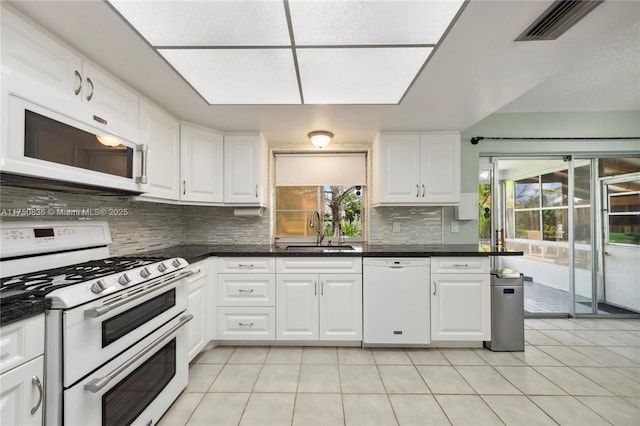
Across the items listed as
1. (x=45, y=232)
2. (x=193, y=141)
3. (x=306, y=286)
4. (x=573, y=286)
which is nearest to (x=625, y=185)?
(x=573, y=286)

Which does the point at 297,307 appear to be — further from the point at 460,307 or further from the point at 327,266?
the point at 460,307

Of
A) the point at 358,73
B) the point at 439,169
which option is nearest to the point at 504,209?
the point at 439,169

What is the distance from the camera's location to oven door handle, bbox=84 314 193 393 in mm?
→ 1173

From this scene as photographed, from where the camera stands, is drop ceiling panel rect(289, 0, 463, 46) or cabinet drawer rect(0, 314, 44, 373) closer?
cabinet drawer rect(0, 314, 44, 373)

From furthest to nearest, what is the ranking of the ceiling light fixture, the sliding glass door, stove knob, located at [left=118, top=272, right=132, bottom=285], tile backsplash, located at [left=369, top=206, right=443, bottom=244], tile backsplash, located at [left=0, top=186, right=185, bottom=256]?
the sliding glass door
tile backsplash, located at [left=369, top=206, right=443, bottom=244]
the ceiling light fixture
tile backsplash, located at [left=0, top=186, right=185, bottom=256]
stove knob, located at [left=118, top=272, right=132, bottom=285]

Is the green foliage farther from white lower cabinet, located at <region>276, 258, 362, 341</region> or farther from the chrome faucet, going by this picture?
white lower cabinet, located at <region>276, 258, 362, 341</region>

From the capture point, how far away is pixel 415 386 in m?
2.06

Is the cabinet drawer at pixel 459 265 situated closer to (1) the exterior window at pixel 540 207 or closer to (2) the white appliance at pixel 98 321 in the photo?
(1) the exterior window at pixel 540 207

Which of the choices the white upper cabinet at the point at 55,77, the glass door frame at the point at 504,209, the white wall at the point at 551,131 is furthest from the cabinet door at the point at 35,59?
the glass door frame at the point at 504,209

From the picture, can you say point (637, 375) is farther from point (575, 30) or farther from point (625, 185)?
point (575, 30)

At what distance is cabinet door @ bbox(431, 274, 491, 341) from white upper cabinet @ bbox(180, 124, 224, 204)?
2346 millimetres

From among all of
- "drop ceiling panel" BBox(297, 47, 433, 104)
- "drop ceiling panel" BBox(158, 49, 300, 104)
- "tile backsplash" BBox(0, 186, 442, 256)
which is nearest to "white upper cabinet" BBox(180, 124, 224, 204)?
"tile backsplash" BBox(0, 186, 442, 256)

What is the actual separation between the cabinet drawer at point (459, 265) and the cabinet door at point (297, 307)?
1.13 m

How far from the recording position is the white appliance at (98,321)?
1099mm
